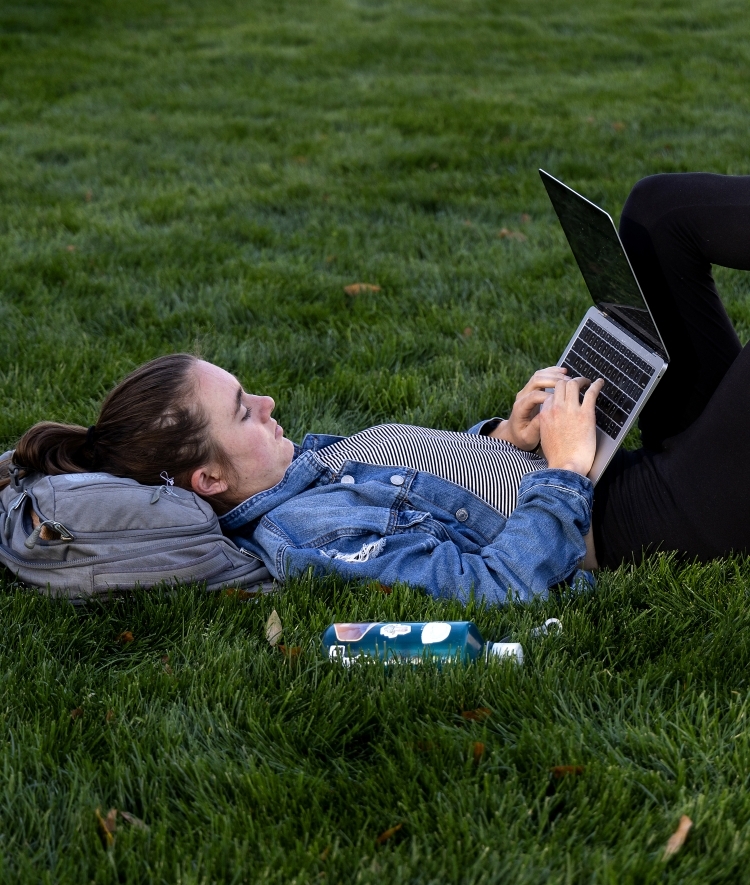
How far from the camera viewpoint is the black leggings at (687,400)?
9.09 ft

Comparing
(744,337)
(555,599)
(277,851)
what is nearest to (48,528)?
(277,851)

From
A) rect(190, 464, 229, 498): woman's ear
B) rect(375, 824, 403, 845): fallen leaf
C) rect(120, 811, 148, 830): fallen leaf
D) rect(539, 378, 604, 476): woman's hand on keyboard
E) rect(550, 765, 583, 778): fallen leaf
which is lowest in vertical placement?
rect(120, 811, 148, 830): fallen leaf

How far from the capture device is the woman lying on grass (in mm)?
2797

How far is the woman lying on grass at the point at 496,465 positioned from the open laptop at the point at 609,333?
86mm

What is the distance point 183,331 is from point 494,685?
3035 mm

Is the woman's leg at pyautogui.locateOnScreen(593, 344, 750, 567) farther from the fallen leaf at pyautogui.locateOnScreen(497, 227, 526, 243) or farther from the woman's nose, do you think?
the fallen leaf at pyautogui.locateOnScreen(497, 227, 526, 243)

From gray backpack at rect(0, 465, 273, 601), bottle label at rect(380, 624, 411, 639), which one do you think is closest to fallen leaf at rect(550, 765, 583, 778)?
bottle label at rect(380, 624, 411, 639)

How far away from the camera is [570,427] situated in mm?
3033

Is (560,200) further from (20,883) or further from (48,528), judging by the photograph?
(20,883)

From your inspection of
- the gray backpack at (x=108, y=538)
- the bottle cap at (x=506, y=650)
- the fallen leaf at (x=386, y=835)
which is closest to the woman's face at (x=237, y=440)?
the gray backpack at (x=108, y=538)

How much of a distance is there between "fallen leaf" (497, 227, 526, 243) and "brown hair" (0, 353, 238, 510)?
3415 mm

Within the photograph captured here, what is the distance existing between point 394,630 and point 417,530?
45 centimetres

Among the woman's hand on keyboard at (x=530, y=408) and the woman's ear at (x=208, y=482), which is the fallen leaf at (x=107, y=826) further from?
the woman's hand on keyboard at (x=530, y=408)

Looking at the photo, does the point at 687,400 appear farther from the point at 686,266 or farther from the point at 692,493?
the point at 692,493
